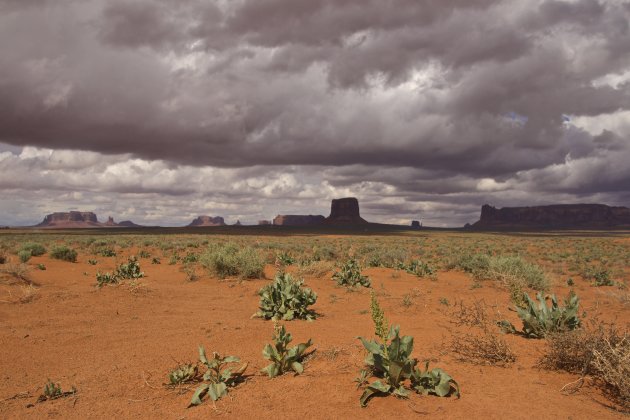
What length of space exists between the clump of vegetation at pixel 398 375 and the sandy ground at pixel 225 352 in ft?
0.35

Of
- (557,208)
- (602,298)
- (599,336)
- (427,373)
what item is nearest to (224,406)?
(427,373)

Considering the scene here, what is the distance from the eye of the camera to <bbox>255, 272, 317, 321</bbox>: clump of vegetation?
28.1 ft

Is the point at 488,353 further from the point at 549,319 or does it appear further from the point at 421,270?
the point at 421,270

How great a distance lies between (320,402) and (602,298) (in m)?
11.7

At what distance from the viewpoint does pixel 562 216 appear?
182m

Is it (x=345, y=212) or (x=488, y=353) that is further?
(x=345, y=212)

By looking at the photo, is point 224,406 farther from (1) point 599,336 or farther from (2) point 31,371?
(1) point 599,336

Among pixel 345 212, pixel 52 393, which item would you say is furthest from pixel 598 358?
pixel 345 212

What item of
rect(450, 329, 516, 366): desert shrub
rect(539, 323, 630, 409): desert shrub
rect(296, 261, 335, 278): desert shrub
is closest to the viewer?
rect(539, 323, 630, 409): desert shrub

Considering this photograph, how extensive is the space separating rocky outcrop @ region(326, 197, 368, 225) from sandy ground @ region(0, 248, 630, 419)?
6413 inches

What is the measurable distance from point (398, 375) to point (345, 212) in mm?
176274

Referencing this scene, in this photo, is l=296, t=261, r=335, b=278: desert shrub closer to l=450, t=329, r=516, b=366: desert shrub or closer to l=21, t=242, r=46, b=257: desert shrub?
l=450, t=329, r=516, b=366: desert shrub

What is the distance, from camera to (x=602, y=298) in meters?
12.1

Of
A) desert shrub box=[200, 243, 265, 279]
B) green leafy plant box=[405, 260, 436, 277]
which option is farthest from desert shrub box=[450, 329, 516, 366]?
green leafy plant box=[405, 260, 436, 277]
